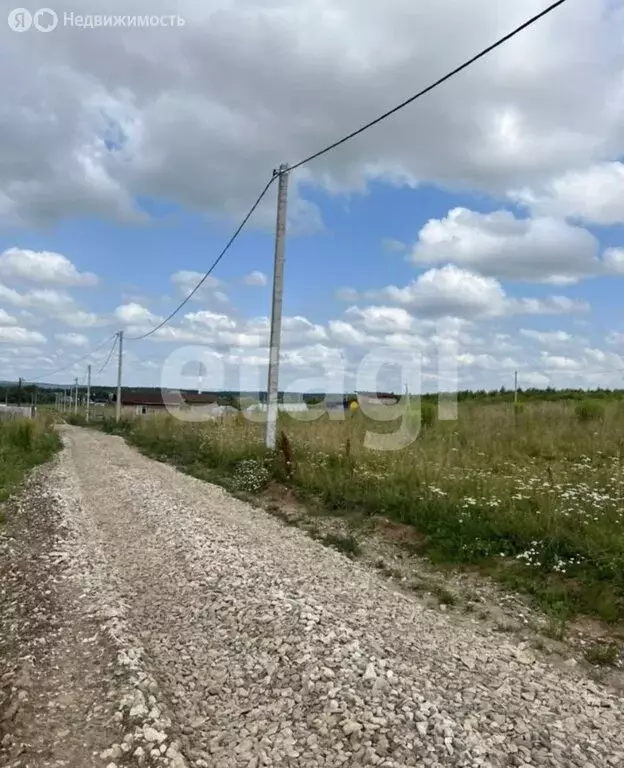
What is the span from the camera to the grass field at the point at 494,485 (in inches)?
258

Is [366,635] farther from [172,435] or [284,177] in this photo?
[172,435]

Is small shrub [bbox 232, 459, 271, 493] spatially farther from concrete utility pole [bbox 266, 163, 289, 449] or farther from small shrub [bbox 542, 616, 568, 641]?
small shrub [bbox 542, 616, 568, 641]

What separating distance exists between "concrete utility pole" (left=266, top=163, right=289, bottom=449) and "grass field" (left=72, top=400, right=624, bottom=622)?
0.82m

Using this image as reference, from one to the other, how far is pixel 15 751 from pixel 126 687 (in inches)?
30.4

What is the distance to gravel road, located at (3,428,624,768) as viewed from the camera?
3516mm

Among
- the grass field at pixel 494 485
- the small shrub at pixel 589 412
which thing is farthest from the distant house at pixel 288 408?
the small shrub at pixel 589 412

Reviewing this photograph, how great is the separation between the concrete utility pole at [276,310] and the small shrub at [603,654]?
10517 millimetres

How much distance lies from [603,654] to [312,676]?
235 cm

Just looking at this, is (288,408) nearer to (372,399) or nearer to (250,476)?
(372,399)

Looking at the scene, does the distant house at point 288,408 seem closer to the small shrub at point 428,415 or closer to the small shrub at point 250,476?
the small shrub at point 428,415

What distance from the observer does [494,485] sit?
30.7 feet

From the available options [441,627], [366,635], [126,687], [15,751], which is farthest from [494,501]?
[15,751]

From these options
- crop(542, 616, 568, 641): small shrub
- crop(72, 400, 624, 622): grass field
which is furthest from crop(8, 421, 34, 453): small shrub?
crop(542, 616, 568, 641): small shrub

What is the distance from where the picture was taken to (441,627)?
5426 millimetres
